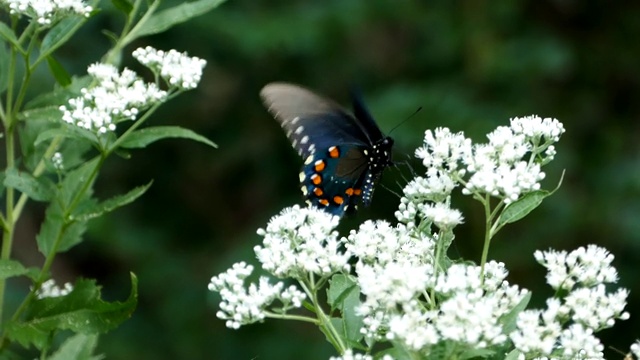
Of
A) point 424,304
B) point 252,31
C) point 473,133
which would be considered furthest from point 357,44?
point 424,304

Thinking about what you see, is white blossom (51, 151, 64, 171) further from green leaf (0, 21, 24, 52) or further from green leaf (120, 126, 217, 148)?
green leaf (0, 21, 24, 52)

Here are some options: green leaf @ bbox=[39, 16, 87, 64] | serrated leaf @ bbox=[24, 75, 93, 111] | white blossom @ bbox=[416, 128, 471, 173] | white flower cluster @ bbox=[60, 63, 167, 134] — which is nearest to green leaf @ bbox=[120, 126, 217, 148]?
white flower cluster @ bbox=[60, 63, 167, 134]

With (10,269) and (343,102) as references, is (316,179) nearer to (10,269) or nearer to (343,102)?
(10,269)

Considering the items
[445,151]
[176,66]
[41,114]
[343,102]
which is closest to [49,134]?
[41,114]

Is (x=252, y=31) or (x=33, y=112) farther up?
(x=252, y=31)

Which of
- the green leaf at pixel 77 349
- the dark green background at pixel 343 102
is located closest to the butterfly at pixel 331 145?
the green leaf at pixel 77 349

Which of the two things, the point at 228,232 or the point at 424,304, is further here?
the point at 228,232

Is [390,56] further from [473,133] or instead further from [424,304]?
[424,304]
